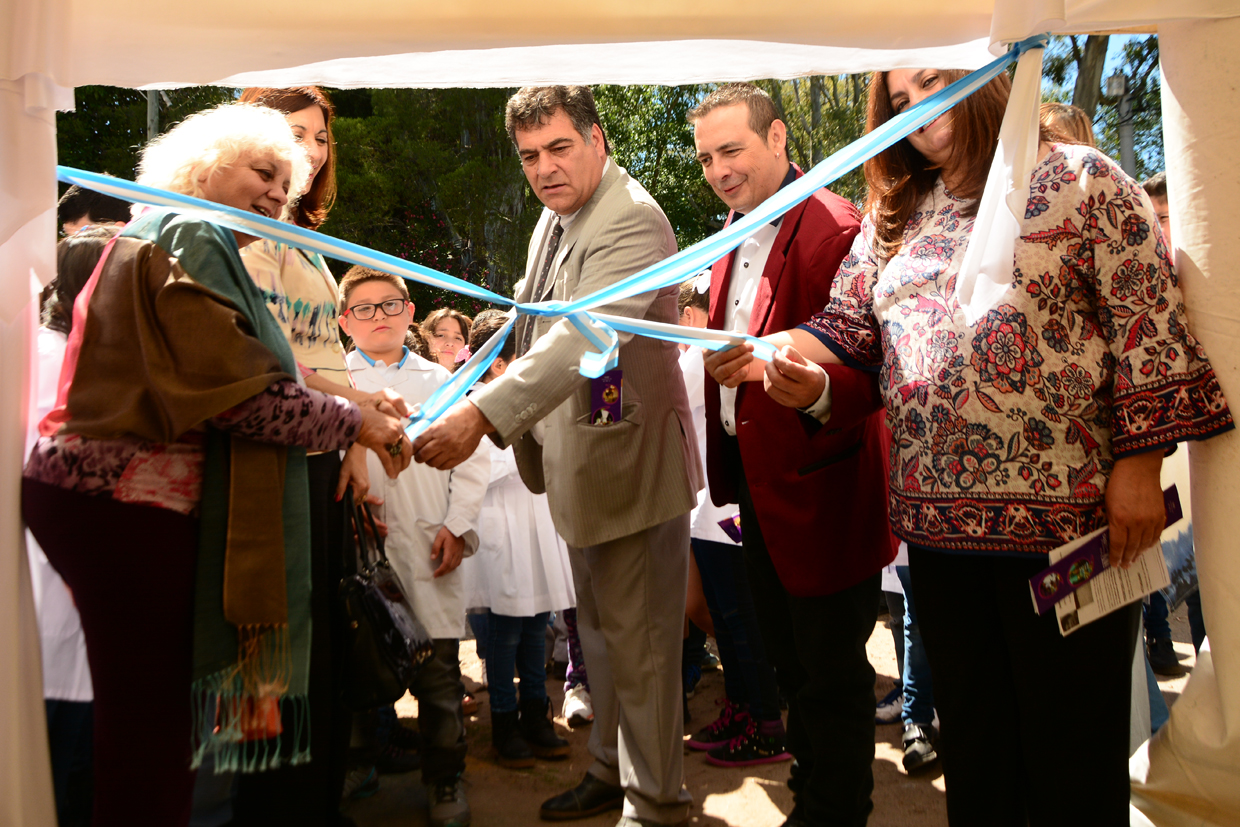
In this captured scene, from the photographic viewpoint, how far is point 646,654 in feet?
8.76

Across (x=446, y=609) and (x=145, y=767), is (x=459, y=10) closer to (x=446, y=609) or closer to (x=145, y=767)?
(x=145, y=767)

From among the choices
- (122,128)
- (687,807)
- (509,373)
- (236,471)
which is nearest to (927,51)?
(509,373)

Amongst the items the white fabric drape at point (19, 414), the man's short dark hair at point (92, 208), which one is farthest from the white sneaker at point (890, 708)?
the man's short dark hair at point (92, 208)

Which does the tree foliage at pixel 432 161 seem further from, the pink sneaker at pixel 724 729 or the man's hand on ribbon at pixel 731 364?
the man's hand on ribbon at pixel 731 364

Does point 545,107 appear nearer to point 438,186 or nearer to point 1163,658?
point 1163,658

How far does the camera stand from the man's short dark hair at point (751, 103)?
2.83 meters

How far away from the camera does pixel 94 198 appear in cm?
312

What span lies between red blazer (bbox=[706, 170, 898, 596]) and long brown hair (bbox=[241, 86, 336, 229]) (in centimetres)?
134

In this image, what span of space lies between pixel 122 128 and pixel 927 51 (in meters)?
16.1

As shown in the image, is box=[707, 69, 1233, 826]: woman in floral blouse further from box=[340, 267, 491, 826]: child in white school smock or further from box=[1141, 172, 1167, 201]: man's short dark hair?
box=[1141, 172, 1167, 201]: man's short dark hair

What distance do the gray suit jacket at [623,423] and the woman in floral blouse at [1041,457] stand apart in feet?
2.90

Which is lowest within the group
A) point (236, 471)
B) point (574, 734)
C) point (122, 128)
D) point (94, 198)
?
point (574, 734)

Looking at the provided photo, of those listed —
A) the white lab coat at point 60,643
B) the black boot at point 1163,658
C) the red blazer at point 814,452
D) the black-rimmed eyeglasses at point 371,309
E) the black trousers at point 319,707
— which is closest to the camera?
the black trousers at point 319,707

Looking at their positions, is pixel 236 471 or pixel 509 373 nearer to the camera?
pixel 236 471
